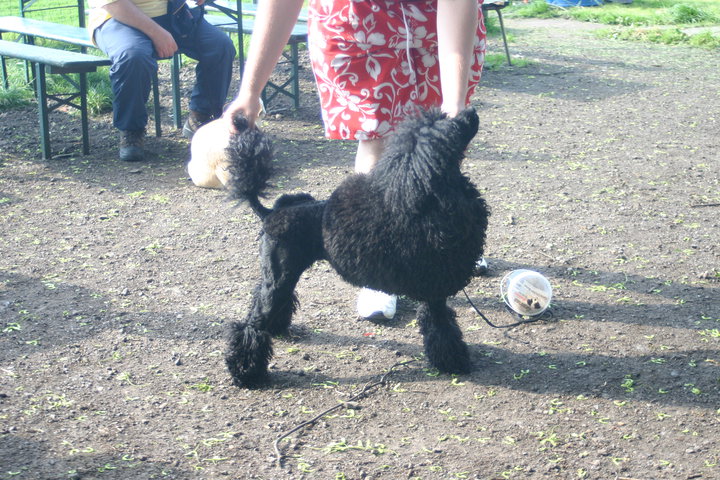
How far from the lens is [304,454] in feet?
8.30

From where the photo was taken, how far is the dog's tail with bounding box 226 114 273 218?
2.58 m

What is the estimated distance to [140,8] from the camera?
5.78 m

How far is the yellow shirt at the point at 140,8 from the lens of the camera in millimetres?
5738

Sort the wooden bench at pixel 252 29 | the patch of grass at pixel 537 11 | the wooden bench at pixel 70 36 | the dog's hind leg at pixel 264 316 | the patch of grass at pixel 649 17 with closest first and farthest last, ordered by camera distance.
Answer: the dog's hind leg at pixel 264 316, the wooden bench at pixel 70 36, the wooden bench at pixel 252 29, the patch of grass at pixel 649 17, the patch of grass at pixel 537 11

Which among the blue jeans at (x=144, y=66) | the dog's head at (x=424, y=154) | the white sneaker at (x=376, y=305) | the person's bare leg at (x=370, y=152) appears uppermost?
the dog's head at (x=424, y=154)

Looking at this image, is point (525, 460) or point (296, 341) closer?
point (525, 460)

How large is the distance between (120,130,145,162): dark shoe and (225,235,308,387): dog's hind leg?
3.18 m

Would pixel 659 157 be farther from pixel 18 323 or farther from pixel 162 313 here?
pixel 18 323

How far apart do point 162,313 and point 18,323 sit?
0.63m

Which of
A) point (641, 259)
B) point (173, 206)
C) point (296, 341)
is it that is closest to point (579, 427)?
point (296, 341)

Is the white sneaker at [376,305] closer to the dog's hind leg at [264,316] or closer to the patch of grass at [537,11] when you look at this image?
the dog's hind leg at [264,316]

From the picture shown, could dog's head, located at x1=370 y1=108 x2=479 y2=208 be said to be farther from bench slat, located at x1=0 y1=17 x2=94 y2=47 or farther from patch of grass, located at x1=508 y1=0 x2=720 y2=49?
patch of grass, located at x1=508 y1=0 x2=720 y2=49

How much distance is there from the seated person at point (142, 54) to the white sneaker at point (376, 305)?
2.97 m

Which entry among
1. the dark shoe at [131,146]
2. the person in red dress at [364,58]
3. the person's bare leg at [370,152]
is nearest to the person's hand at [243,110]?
the person in red dress at [364,58]
